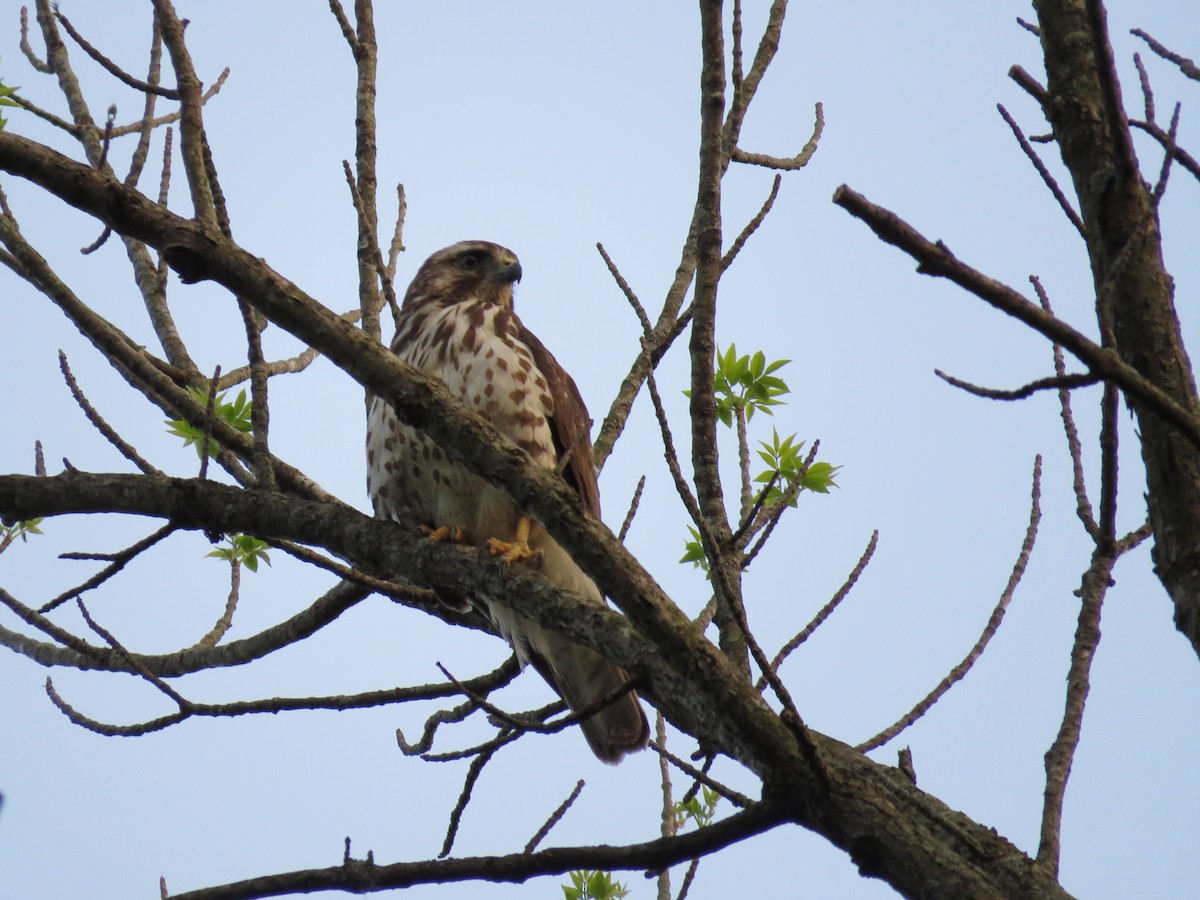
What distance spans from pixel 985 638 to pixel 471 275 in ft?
12.2

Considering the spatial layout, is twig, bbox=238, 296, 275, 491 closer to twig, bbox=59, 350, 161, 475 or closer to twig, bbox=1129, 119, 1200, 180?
twig, bbox=59, 350, 161, 475

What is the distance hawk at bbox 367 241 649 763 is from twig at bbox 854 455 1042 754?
4.93ft

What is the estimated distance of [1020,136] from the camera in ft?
7.85

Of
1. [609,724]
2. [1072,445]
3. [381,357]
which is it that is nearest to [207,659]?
[609,724]

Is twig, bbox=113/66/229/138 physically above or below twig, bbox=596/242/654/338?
above

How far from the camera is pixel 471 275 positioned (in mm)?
6285

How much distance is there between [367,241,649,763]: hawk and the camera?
15.7 feet

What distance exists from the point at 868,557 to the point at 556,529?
1182mm

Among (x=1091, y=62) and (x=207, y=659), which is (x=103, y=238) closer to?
(x=207, y=659)

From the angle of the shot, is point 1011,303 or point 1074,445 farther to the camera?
point 1074,445

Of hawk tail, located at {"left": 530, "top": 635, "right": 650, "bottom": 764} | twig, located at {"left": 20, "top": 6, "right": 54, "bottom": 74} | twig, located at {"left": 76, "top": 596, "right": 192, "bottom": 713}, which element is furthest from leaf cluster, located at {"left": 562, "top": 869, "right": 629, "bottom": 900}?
twig, located at {"left": 20, "top": 6, "right": 54, "bottom": 74}

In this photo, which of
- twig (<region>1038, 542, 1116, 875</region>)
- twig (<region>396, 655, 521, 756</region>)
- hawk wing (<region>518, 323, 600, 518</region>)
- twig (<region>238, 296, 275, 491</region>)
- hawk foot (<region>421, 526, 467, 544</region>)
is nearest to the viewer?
twig (<region>1038, 542, 1116, 875</region>)

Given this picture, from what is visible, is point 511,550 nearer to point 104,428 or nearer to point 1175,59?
point 104,428

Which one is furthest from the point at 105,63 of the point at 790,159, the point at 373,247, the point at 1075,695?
the point at 1075,695
